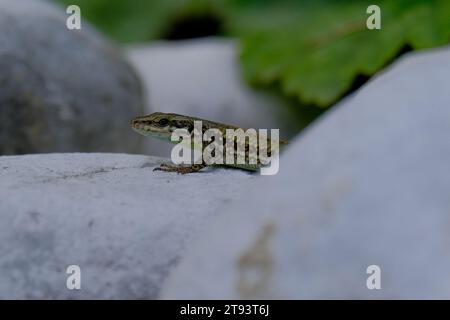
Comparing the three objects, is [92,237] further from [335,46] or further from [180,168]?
[335,46]

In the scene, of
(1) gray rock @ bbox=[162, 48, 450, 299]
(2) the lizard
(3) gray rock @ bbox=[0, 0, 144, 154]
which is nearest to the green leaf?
(3) gray rock @ bbox=[0, 0, 144, 154]

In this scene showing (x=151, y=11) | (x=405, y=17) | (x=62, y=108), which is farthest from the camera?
(x=151, y=11)

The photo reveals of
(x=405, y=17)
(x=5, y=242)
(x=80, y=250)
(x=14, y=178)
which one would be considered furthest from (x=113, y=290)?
(x=405, y=17)

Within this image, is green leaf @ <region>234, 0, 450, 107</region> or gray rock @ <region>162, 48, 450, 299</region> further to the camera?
green leaf @ <region>234, 0, 450, 107</region>

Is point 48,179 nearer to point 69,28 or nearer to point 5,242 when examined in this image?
point 5,242

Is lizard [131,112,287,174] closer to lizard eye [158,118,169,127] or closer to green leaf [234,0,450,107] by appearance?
lizard eye [158,118,169,127]
